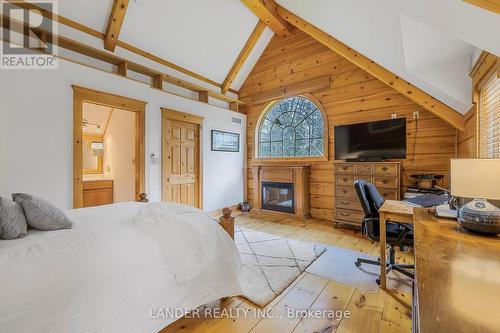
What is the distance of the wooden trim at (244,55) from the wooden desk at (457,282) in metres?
4.85

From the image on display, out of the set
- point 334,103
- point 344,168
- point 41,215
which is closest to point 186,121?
point 334,103

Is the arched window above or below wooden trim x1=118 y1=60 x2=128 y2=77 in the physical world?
below

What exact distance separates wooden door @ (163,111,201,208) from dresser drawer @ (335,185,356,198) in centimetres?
265

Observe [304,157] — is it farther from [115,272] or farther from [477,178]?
[115,272]

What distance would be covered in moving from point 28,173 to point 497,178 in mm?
4150

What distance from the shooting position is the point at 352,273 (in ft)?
8.00

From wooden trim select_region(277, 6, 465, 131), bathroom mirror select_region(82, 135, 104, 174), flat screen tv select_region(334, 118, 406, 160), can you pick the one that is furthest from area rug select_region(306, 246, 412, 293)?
bathroom mirror select_region(82, 135, 104, 174)

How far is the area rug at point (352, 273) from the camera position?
221cm

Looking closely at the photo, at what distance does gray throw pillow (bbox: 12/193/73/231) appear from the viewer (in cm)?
145

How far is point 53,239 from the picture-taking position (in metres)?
1.29

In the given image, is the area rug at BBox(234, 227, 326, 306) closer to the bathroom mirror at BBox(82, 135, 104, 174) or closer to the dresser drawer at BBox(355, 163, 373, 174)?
the dresser drawer at BBox(355, 163, 373, 174)

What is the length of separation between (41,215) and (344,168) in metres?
3.80

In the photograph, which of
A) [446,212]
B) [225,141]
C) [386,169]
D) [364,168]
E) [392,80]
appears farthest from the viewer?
[225,141]

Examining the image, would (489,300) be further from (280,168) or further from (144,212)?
(280,168)
